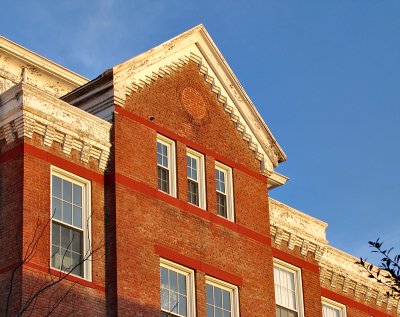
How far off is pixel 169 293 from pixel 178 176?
11.5 ft

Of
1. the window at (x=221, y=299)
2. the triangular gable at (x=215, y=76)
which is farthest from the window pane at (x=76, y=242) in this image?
the triangular gable at (x=215, y=76)

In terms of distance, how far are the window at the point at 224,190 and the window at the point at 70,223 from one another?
5.12m

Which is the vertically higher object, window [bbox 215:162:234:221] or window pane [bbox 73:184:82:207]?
window [bbox 215:162:234:221]

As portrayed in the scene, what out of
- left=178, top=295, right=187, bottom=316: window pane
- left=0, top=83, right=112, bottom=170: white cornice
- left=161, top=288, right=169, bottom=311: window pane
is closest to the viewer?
left=0, top=83, right=112, bottom=170: white cornice

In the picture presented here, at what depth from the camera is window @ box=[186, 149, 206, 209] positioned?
1281 inches

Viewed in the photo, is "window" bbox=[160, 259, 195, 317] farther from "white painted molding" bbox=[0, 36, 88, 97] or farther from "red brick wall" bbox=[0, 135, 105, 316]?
"white painted molding" bbox=[0, 36, 88, 97]

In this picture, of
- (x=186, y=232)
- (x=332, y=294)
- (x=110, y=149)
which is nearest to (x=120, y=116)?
(x=110, y=149)

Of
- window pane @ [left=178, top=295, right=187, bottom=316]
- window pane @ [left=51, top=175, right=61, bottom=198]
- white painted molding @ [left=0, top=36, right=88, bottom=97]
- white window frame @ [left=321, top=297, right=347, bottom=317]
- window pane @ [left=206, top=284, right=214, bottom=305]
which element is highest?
white painted molding @ [left=0, top=36, right=88, bottom=97]

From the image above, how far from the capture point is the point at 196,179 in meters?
32.9

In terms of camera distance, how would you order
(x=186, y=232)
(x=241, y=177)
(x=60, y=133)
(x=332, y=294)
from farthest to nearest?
(x=332, y=294)
(x=241, y=177)
(x=186, y=232)
(x=60, y=133)

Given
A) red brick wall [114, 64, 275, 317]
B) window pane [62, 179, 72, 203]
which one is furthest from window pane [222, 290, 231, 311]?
window pane [62, 179, 72, 203]

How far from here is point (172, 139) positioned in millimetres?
32406

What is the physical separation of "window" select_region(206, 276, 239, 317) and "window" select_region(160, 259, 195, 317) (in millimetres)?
714

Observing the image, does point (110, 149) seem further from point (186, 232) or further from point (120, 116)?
point (186, 232)
